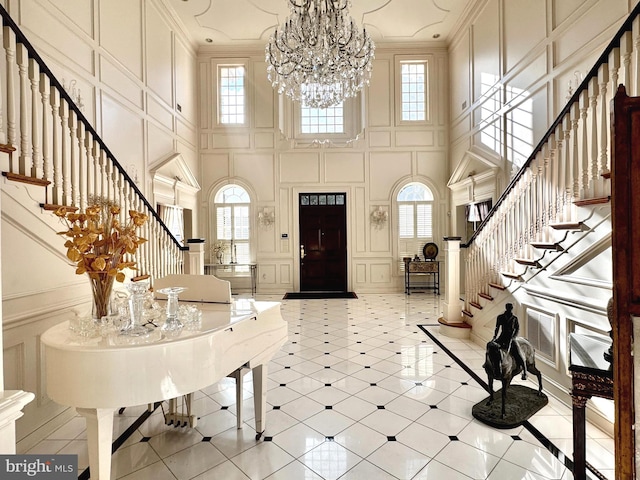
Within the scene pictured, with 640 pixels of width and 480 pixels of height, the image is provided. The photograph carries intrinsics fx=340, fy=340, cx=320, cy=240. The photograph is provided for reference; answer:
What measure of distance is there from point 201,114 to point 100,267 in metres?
8.06

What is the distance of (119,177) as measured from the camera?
374cm

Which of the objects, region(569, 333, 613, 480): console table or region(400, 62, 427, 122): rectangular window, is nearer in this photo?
region(569, 333, 613, 480): console table

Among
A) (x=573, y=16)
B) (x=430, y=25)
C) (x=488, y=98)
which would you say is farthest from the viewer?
(x=430, y=25)

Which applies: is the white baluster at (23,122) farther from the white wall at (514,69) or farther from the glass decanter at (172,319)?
the white wall at (514,69)

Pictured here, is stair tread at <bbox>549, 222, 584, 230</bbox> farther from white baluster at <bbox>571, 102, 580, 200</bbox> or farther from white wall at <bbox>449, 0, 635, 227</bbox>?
white wall at <bbox>449, 0, 635, 227</bbox>

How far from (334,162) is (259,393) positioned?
721 cm

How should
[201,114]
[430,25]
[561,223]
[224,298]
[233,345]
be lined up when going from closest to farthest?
[233,345], [224,298], [561,223], [430,25], [201,114]

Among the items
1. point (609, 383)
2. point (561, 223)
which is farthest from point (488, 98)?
point (609, 383)

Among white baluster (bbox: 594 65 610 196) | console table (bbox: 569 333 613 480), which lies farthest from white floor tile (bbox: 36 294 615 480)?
white baluster (bbox: 594 65 610 196)

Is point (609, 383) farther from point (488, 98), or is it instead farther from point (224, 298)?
point (488, 98)

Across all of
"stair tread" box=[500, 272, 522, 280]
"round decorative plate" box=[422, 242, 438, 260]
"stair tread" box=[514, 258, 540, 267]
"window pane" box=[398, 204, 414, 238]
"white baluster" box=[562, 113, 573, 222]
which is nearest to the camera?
"white baluster" box=[562, 113, 573, 222]

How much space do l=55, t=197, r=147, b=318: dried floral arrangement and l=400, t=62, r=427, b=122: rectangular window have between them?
842 cm

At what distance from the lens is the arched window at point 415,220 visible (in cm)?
898

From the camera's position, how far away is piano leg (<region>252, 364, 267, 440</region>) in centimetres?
258
